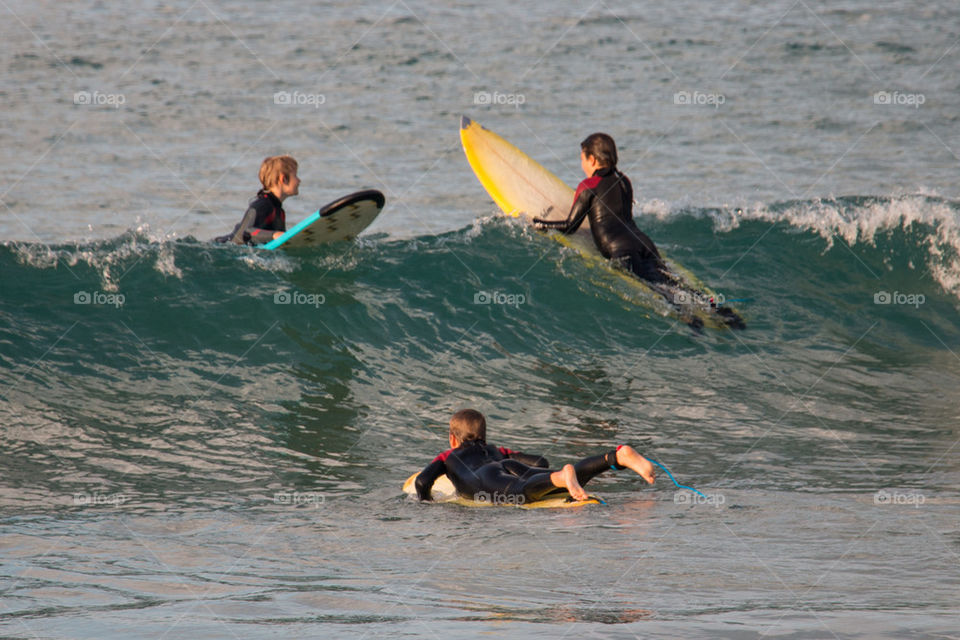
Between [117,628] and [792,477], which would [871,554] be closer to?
[792,477]

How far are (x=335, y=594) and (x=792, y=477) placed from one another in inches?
128

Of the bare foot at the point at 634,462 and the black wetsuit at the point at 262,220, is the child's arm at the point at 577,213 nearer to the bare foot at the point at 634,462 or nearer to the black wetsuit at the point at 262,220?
the black wetsuit at the point at 262,220

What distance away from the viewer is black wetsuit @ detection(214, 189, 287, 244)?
9062 mm

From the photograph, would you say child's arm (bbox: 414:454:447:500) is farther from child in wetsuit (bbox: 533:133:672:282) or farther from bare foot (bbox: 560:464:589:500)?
child in wetsuit (bbox: 533:133:672:282)

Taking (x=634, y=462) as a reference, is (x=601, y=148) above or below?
above

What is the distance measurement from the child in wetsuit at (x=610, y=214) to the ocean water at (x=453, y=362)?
0.35 metres

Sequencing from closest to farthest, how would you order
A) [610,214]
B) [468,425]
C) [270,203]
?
[468,425] → [270,203] → [610,214]

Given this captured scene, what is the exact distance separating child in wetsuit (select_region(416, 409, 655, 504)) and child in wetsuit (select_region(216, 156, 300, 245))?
3893 millimetres

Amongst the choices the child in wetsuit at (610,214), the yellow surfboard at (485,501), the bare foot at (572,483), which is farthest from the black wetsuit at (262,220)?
the bare foot at (572,483)

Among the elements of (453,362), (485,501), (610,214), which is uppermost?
(610,214)

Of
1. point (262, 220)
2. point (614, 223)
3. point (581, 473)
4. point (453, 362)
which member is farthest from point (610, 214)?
point (581, 473)

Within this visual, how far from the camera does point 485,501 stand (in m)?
5.68

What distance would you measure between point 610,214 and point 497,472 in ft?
13.7

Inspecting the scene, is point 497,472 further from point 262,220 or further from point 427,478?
point 262,220
